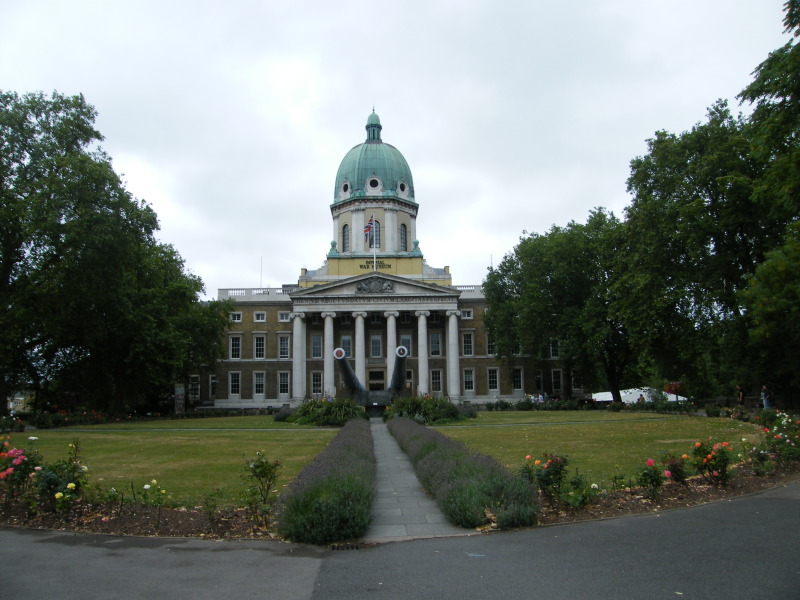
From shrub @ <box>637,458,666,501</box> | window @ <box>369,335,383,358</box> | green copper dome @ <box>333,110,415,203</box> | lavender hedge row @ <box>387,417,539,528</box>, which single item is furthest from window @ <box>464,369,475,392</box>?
shrub @ <box>637,458,666,501</box>

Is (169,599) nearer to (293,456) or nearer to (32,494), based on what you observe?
(32,494)

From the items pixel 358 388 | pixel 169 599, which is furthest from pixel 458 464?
Answer: pixel 358 388

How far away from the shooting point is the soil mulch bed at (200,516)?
9117mm

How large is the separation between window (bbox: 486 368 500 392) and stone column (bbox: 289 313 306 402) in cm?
1856

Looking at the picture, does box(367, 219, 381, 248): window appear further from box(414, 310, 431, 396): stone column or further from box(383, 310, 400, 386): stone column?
box(414, 310, 431, 396): stone column

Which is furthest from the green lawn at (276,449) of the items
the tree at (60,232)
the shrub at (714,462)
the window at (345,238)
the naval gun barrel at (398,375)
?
the window at (345,238)

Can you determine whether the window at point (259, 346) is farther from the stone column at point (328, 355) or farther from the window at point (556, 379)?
the window at point (556, 379)

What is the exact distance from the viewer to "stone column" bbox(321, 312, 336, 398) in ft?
203

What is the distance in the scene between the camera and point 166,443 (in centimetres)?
2377

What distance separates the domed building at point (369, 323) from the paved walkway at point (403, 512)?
157ft

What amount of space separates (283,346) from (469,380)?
19.2 meters

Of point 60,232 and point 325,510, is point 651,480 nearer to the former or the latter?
point 325,510

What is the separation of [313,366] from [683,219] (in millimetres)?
42929

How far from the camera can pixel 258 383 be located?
224 feet
